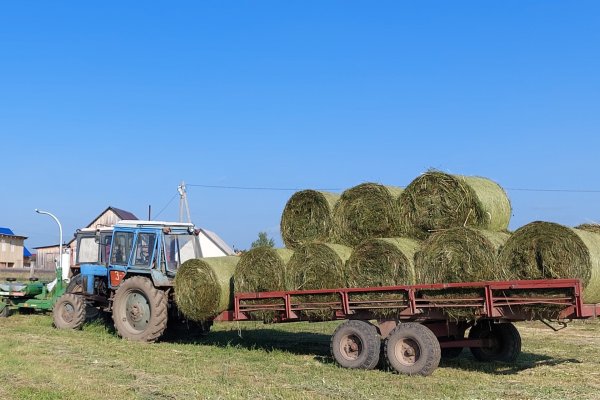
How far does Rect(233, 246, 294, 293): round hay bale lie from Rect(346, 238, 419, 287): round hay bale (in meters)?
1.26

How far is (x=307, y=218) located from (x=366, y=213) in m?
1.20

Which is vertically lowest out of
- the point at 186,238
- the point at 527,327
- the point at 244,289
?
the point at 527,327

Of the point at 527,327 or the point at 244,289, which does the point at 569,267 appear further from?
the point at 527,327

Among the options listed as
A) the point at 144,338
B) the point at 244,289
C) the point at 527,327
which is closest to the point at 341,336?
the point at 244,289

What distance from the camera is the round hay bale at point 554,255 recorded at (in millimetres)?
8250

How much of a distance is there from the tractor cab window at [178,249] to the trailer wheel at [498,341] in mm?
5515

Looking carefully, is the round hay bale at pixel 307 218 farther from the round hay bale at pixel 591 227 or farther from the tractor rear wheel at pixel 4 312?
the tractor rear wheel at pixel 4 312

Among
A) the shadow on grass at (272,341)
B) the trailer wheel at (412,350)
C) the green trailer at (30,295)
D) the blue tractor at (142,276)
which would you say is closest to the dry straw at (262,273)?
the shadow on grass at (272,341)

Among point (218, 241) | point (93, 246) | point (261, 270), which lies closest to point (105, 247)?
point (93, 246)

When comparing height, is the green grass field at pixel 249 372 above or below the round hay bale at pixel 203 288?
below

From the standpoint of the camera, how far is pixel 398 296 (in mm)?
9539

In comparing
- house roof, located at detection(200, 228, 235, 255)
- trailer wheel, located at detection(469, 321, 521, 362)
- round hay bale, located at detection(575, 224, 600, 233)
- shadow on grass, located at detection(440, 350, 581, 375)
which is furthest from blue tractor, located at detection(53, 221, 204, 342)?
house roof, located at detection(200, 228, 235, 255)

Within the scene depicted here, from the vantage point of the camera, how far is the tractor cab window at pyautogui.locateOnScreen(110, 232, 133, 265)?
13.6 metres

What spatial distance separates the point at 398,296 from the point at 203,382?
9.30 feet
